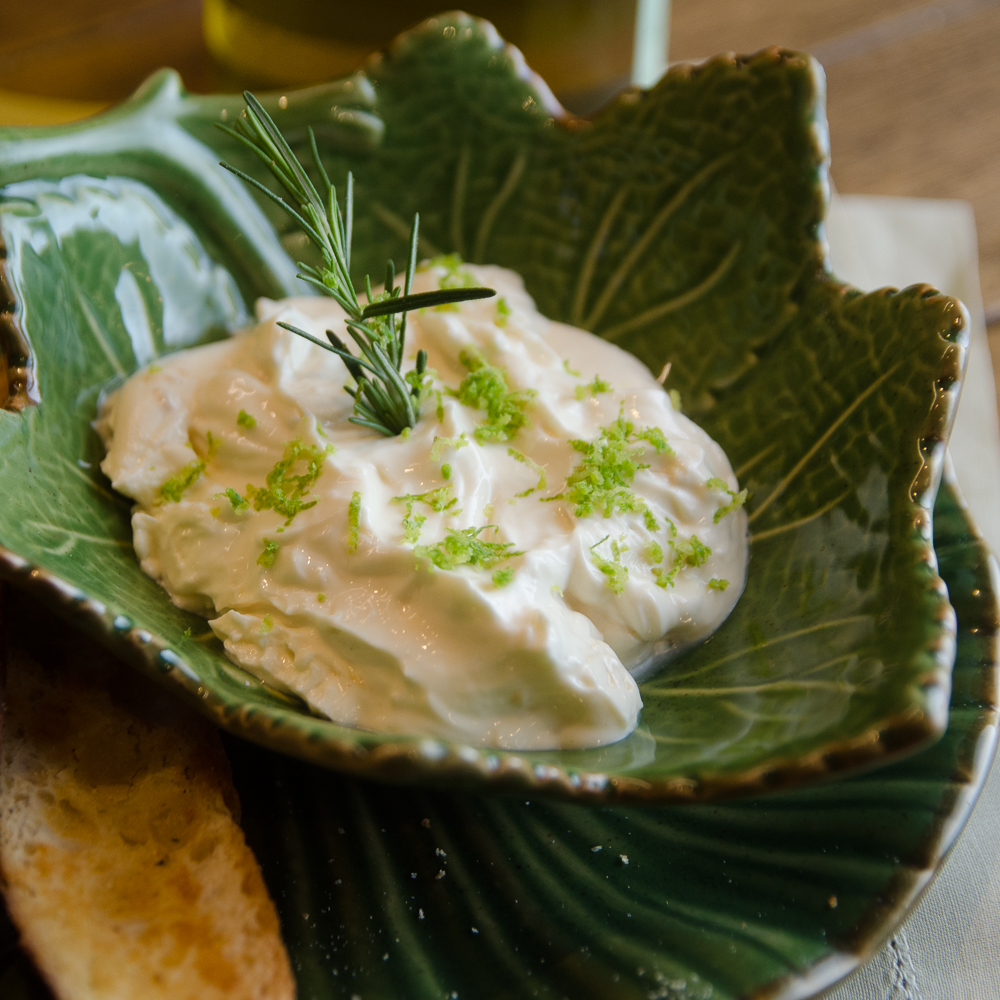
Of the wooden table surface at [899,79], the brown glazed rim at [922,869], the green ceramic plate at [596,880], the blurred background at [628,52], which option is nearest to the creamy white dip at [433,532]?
the green ceramic plate at [596,880]

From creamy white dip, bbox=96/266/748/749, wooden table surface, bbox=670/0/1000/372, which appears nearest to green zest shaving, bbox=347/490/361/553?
creamy white dip, bbox=96/266/748/749

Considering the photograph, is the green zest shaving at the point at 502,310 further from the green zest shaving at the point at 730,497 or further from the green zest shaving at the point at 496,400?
the green zest shaving at the point at 730,497

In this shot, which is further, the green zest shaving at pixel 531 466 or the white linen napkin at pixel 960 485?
the green zest shaving at pixel 531 466

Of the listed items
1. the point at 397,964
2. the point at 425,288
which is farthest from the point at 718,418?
the point at 397,964

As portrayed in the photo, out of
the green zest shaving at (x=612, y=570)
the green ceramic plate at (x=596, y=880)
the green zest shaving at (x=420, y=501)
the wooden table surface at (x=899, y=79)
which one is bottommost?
the green ceramic plate at (x=596, y=880)

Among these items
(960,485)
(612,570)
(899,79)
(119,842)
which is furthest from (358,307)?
(899,79)

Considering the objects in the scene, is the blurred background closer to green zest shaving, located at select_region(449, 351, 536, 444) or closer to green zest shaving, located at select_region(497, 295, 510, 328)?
green zest shaving, located at select_region(497, 295, 510, 328)
